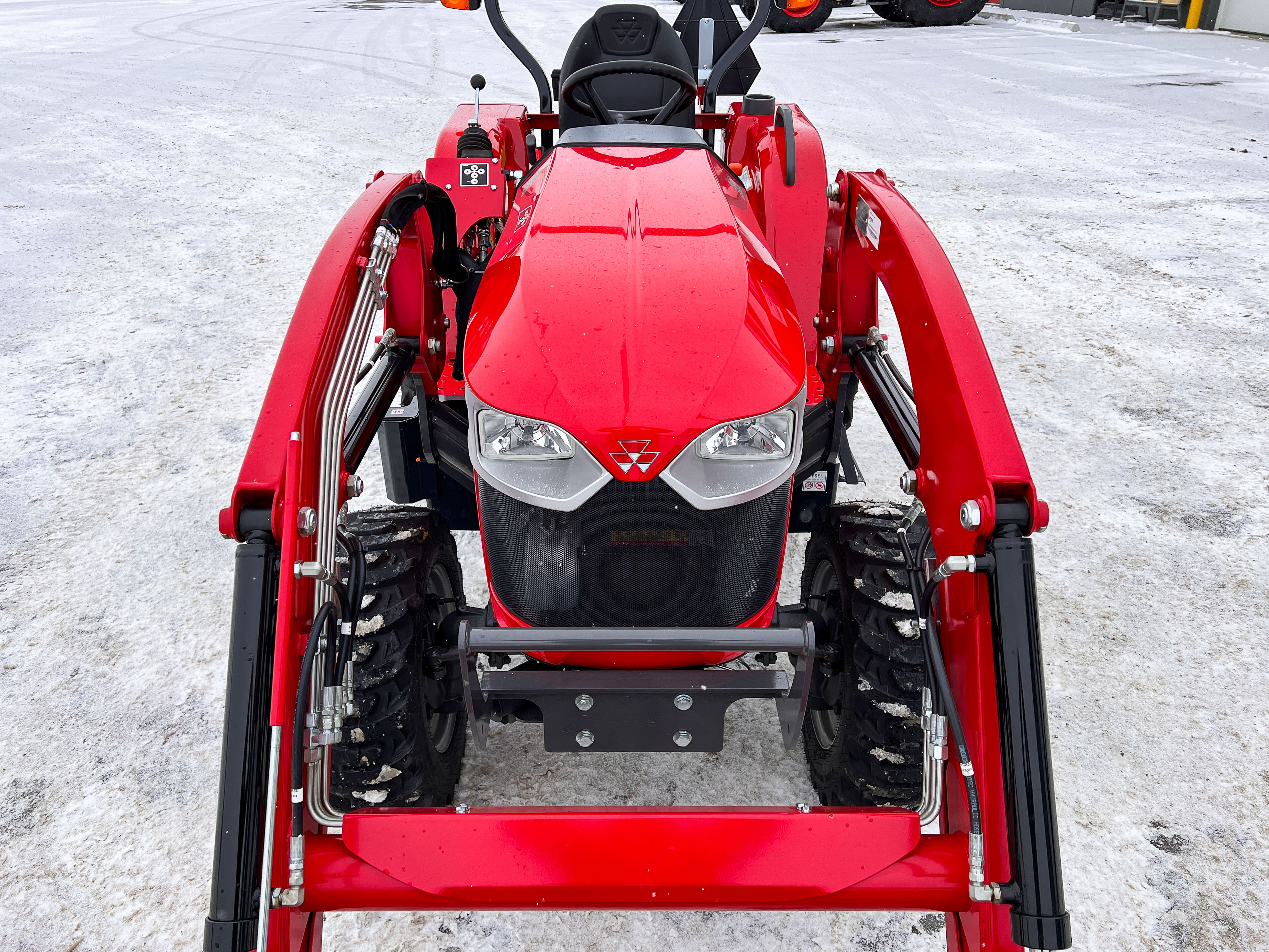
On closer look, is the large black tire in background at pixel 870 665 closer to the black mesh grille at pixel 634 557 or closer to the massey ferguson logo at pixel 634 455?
the black mesh grille at pixel 634 557

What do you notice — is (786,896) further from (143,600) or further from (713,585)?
(143,600)

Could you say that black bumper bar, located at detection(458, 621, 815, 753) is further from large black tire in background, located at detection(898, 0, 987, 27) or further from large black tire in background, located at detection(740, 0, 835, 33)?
large black tire in background, located at detection(898, 0, 987, 27)

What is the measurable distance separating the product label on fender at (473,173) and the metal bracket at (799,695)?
1.76 meters

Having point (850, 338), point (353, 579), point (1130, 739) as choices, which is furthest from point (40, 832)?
point (1130, 739)

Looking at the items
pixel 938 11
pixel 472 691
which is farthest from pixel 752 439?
pixel 938 11

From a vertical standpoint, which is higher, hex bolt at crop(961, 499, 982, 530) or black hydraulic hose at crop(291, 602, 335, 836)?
hex bolt at crop(961, 499, 982, 530)

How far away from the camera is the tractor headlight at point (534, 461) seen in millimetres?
1562

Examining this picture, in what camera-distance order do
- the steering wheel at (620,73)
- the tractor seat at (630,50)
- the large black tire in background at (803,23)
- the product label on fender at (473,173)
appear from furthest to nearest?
1. the large black tire in background at (803,23)
2. the tractor seat at (630,50)
3. the product label on fender at (473,173)
4. the steering wheel at (620,73)

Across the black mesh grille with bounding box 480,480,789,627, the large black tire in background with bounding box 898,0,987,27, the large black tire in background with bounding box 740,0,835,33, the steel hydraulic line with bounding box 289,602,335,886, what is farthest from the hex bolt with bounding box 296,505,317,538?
the large black tire in background with bounding box 898,0,987,27

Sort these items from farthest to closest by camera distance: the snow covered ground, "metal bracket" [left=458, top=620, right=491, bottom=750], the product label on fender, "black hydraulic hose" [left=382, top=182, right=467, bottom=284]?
the product label on fender → "black hydraulic hose" [left=382, top=182, right=467, bottom=284] → the snow covered ground → "metal bracket" [left=458, top=620, right=491, bottom=750]

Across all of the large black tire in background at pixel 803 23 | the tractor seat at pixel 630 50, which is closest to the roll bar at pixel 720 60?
the tractor seat at pixel 630 50

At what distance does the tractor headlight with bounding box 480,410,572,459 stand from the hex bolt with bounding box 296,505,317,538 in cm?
31

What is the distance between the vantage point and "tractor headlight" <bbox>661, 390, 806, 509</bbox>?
1.56m

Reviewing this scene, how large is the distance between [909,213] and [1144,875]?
1.52m
